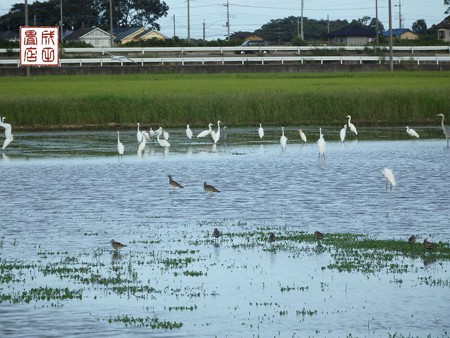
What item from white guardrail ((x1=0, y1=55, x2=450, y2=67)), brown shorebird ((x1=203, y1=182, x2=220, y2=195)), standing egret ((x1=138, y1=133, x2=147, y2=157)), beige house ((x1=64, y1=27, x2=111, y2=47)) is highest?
beige house ((x1=64, y1=27, x2=111, y2=47))

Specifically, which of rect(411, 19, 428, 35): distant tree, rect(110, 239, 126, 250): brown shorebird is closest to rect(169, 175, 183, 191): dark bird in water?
rect(110, 239, 126, 250): brown shorebird

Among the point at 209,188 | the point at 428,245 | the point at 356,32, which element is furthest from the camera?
the point at 356,32

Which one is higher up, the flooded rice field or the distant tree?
the distant tree

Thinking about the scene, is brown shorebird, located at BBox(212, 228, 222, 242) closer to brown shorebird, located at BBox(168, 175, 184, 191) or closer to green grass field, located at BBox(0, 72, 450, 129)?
brown shorebird, located at BBox(168, 175, 184, 191)

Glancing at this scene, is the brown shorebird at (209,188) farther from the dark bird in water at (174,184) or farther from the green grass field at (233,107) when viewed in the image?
the green grass field at (233,107)

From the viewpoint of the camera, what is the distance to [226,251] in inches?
601

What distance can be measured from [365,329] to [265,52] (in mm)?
67110

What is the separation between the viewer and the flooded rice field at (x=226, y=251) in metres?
11.3

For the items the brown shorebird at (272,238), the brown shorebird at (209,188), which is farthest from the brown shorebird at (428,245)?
the brown shorebird at (209,188)

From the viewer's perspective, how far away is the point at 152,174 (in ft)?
88.2

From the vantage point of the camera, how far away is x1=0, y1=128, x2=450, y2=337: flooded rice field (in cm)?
1129

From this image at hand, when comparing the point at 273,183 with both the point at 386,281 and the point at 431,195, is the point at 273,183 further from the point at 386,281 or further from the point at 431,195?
the point at 386,281

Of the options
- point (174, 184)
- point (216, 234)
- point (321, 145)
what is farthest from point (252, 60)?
point (216, 234)

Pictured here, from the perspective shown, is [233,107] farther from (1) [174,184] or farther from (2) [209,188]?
(2) [209,188]
